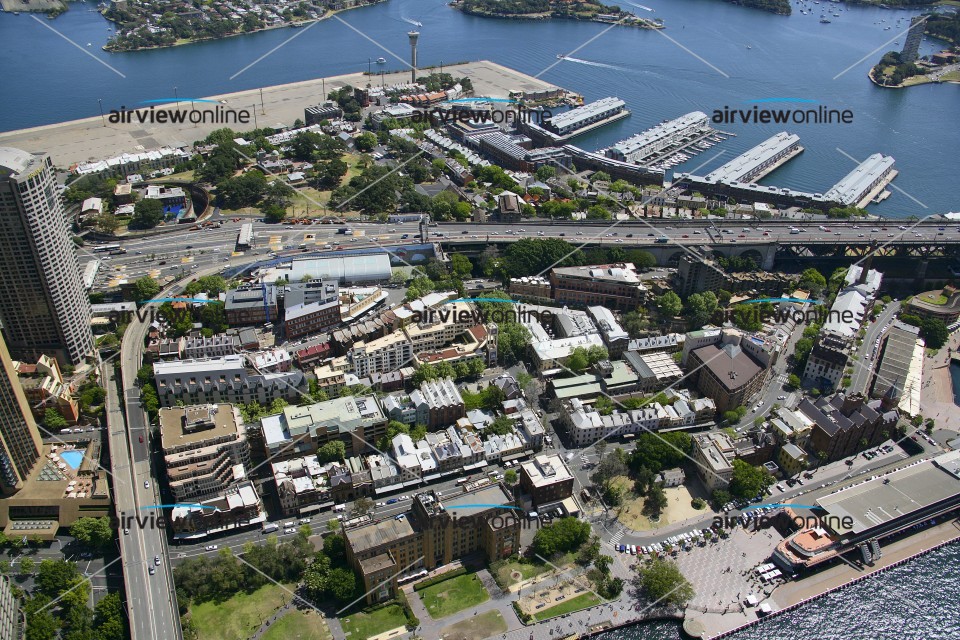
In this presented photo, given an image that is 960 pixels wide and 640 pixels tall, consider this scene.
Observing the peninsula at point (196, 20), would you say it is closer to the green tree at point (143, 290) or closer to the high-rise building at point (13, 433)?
the green tree at point (143, 290)

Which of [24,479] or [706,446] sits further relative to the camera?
[706,446]

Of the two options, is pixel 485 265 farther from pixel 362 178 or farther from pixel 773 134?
pixel 773 134

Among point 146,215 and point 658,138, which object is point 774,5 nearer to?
point 658,138

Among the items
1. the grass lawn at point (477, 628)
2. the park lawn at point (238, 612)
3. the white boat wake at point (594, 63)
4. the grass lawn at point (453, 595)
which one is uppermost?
the white boat wake at point (594, 63)

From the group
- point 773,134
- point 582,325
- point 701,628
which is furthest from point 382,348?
point 773,134

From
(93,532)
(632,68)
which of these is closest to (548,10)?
(632,68)

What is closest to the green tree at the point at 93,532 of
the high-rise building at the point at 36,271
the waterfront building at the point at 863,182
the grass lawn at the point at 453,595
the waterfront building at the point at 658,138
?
the high-rise building at the point at 36,271
